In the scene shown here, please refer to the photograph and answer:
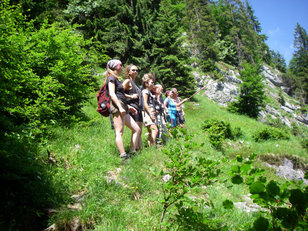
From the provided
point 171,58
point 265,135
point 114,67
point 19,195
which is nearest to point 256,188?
point 19,195

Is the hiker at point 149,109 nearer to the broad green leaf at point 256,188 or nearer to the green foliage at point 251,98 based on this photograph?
the broad green leaf at point 256,188

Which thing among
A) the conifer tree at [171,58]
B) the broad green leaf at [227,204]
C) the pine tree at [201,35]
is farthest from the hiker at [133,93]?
the pine tree at [201,35]

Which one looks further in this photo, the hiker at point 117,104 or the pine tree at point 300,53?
the pine tree at point 300,53

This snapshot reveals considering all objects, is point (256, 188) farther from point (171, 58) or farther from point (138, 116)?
point (171, 58)

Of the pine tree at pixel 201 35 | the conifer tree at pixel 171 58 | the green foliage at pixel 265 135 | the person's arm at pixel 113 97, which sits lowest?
the green foliage at pixel 265 135

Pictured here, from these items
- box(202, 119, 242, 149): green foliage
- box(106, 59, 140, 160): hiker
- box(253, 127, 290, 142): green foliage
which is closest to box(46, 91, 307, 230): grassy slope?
box(106, 59, 140, 160): hiker

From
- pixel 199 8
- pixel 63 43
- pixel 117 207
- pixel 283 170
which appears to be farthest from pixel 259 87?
pixel 199 8

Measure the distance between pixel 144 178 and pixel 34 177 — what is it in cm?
150

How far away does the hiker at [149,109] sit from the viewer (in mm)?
4719

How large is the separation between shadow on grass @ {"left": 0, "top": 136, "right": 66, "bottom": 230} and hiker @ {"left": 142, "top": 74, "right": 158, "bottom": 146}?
9.53 feet

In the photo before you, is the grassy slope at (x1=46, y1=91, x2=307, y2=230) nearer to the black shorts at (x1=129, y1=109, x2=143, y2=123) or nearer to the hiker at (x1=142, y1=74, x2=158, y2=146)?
the hiker at (x1=142, y1=74, x2=158, y2=146)

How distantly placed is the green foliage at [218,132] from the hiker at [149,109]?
2.17 m

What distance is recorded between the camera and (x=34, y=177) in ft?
6.63

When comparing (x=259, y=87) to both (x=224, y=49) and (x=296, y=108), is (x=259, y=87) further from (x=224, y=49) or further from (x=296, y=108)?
(x=296, y=108)
